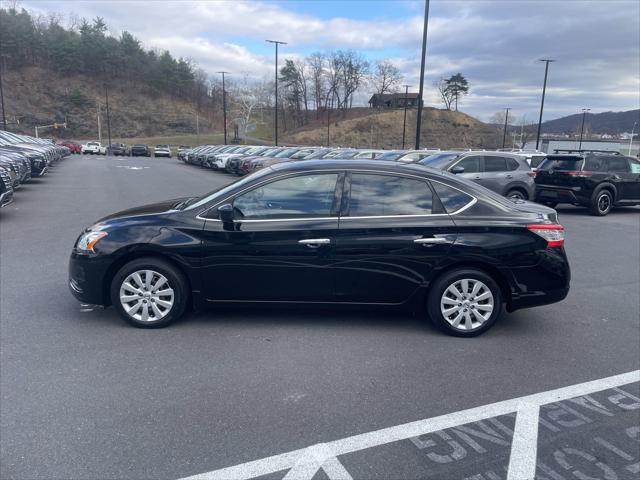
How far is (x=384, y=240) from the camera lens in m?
4.70

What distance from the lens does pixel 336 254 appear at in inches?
184

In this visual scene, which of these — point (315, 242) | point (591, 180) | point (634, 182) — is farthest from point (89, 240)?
point (634, 182)

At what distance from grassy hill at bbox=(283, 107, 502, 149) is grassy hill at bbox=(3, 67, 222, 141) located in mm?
25361

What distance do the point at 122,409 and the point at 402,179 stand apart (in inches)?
124

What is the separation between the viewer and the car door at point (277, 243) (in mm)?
4664

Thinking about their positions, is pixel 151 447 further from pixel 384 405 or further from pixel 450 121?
pixel 450 121

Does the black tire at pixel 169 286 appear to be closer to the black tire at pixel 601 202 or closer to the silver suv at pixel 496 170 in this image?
the silver suv at pixel 496 170

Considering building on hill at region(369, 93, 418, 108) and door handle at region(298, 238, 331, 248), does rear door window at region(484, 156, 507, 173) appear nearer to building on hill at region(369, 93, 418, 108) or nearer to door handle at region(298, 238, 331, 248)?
door handle at region(298, 238, 331, 248)

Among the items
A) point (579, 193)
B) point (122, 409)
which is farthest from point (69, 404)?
point (579, 193)

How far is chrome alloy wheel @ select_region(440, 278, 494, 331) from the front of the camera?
15.7 ft

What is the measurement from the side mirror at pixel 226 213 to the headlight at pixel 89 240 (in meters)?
1.15

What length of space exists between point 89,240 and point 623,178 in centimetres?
1417

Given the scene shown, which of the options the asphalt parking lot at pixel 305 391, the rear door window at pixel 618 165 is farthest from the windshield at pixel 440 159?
the asphalt parking lot at pixel 305 391

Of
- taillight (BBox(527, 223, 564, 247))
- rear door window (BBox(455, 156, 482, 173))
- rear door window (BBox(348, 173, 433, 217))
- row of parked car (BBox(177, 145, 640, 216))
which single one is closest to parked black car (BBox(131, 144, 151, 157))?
row of parked car (BBox(177, 145, 640, 216))
